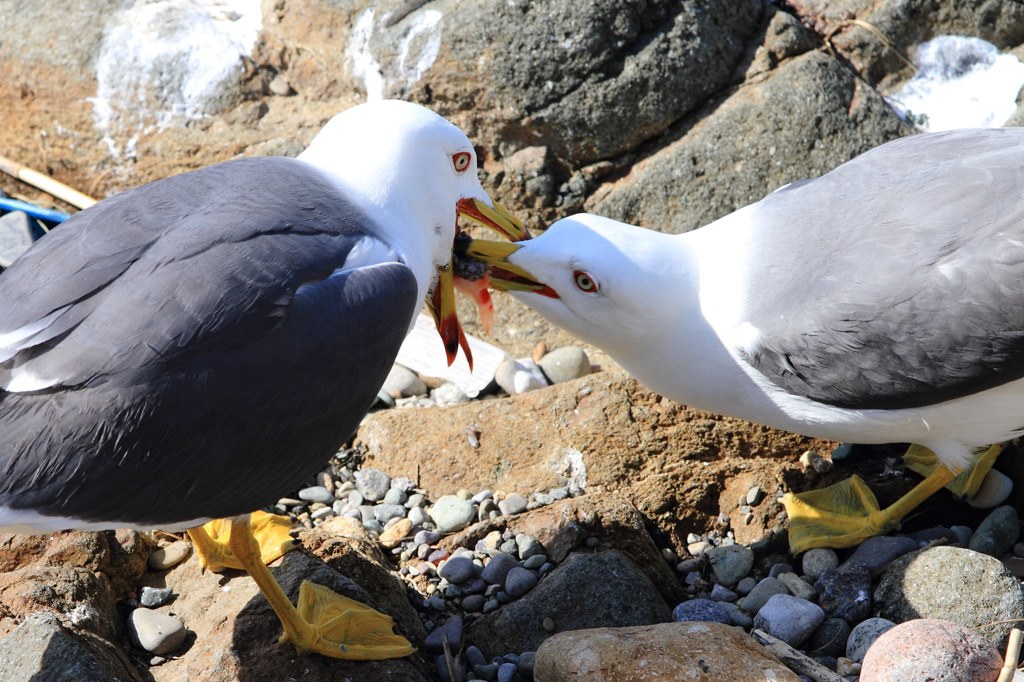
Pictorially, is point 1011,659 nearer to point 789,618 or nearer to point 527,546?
point 789,618

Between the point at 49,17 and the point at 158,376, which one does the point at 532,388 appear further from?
the point at 49,17

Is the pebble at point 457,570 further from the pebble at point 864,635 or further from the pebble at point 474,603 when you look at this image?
the pebble at point 864,635

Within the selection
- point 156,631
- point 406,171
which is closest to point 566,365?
point 406,171

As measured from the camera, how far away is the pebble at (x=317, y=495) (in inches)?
182

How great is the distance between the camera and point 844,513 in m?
4.33

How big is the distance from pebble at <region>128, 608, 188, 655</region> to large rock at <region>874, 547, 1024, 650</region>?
2.68 metres

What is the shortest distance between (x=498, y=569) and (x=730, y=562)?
3.25 feet

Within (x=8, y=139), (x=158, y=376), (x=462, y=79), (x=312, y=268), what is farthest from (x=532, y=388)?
(x=8, y=139)

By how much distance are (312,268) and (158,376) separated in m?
0.61

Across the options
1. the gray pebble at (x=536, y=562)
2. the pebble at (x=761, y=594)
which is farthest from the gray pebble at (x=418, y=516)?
the pebble at (x=761, y=594)

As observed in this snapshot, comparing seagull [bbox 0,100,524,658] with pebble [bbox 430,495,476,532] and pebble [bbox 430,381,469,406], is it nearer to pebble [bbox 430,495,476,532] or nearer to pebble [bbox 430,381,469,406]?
pebble [bbox 430,495,476,532]

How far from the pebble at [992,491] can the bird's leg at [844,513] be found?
0.69ft

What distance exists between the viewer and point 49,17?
6.45 metres

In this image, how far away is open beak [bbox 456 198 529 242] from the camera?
13.9ft
